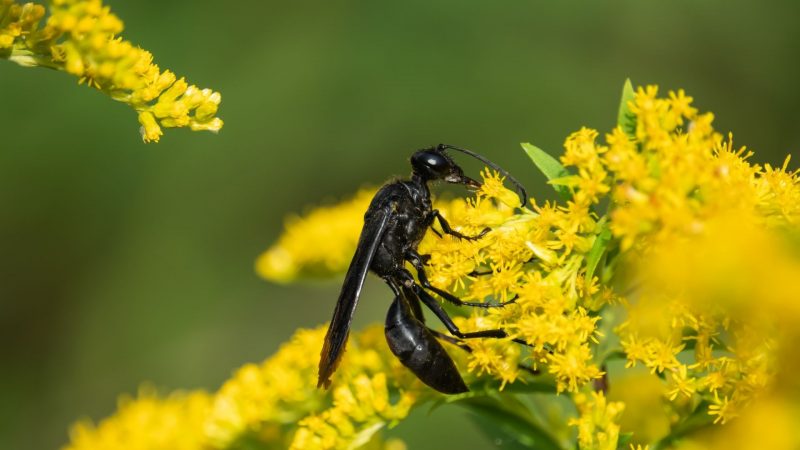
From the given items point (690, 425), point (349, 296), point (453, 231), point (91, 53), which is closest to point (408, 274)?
point (349, 296)

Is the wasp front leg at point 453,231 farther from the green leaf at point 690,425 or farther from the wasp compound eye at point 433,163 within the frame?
the green leaf at point 690,425

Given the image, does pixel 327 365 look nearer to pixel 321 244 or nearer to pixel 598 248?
pixel 598 248

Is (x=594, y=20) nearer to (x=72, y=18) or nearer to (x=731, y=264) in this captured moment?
(x=72, y=18)

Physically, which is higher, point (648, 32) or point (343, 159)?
point (648, 32)

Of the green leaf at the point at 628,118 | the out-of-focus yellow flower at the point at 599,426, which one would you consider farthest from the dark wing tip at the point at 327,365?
the green leaf at the point at 628,118

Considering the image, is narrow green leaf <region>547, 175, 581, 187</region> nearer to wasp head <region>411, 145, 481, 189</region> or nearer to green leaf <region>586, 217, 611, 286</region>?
green leaf <region>586, 217, 611, 286</region>

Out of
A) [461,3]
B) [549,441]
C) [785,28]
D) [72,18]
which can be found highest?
[461,3]

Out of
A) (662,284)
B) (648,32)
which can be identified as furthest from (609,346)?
(648,32)
